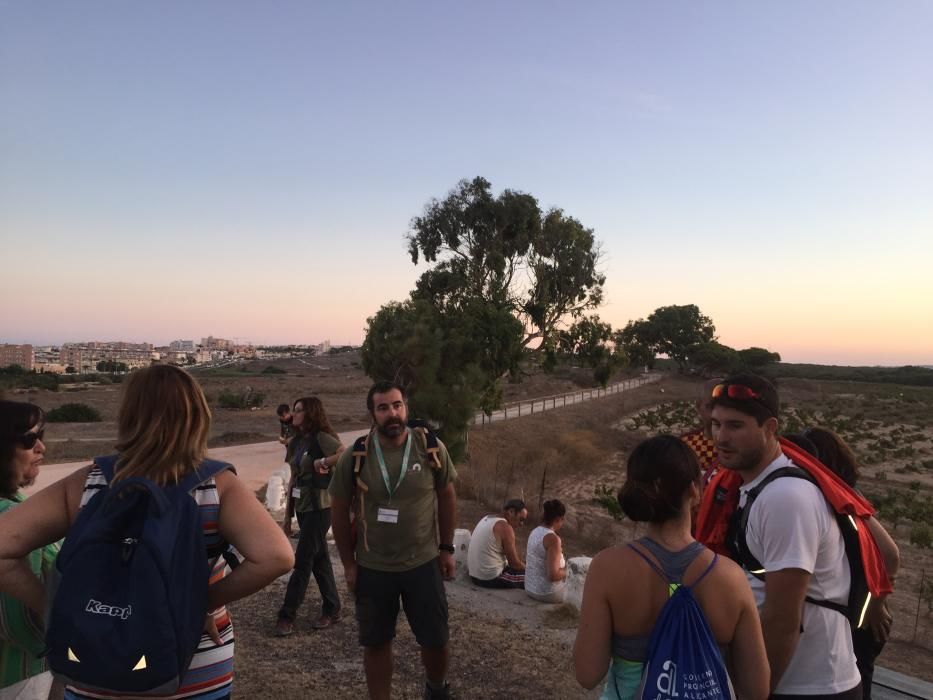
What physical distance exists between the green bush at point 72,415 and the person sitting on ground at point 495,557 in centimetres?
2362

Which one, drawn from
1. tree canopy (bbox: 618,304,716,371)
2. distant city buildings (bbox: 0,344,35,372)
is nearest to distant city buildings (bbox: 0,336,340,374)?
distant city buildings (bbox: 0,344,35,372)

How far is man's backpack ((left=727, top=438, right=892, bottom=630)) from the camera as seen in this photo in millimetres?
1929

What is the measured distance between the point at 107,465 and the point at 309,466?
10.4ft

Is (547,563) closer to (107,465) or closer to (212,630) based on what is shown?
(212,630)

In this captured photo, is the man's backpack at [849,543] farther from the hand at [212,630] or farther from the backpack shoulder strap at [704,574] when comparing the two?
the hand at [212,630]

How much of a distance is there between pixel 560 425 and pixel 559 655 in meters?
21.0

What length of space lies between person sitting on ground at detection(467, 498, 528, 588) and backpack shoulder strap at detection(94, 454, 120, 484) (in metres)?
4.31

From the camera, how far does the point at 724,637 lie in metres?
1.65

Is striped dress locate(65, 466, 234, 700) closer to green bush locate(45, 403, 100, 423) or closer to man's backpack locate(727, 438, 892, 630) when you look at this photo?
man's backpack locate(727, 438, 892, 630)

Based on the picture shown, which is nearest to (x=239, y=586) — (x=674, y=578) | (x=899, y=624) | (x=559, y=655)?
(x=674, y=578)

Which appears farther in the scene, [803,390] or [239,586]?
[803,390]

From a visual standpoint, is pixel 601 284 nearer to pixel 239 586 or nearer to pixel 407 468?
pixel 407 468

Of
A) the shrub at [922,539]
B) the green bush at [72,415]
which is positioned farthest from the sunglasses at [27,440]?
the green bush at [72,415]

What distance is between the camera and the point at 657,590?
166cm
